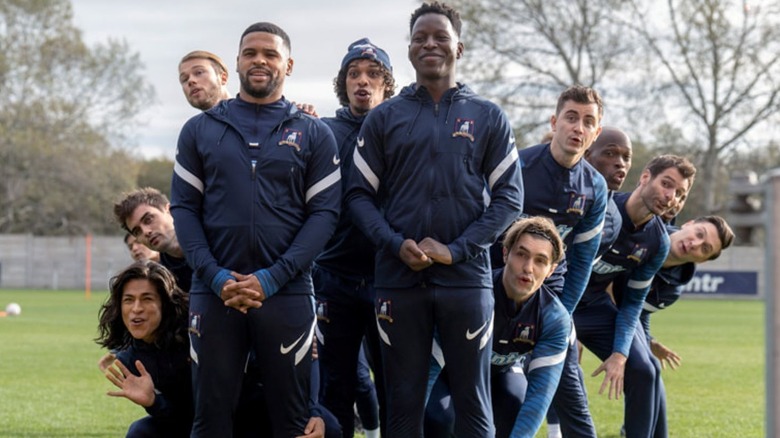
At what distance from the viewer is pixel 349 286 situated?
6.43 meters

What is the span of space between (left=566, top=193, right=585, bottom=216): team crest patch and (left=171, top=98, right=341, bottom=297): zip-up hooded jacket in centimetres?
142

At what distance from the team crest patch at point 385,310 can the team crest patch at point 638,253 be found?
7.48 feet

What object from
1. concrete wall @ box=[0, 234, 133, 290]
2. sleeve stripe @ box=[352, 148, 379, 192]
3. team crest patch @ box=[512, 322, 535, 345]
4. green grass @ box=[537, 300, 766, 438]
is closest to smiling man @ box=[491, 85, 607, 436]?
team crest patch @ box=[512, 322, 535, 345]

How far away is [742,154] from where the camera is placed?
41469 mm

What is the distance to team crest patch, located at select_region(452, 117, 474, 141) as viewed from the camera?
5.43m

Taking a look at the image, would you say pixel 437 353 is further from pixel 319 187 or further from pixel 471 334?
pixel 319 187

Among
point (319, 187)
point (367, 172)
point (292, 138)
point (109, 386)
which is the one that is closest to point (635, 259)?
point (367, 172)

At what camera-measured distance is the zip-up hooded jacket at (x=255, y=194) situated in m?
5.36

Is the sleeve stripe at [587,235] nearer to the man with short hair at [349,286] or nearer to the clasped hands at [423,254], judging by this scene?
the man with short hair at [349,286]

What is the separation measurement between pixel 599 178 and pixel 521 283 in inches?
40.7

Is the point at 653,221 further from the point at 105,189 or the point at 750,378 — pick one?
the point at 105,189

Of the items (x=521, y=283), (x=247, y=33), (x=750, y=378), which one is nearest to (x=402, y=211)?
(x=521, y=283)

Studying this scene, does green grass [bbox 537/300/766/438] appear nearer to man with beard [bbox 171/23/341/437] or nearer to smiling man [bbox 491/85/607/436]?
smiling man [bbox 491/85/607/436]

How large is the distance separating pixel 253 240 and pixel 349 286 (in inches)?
46.8
